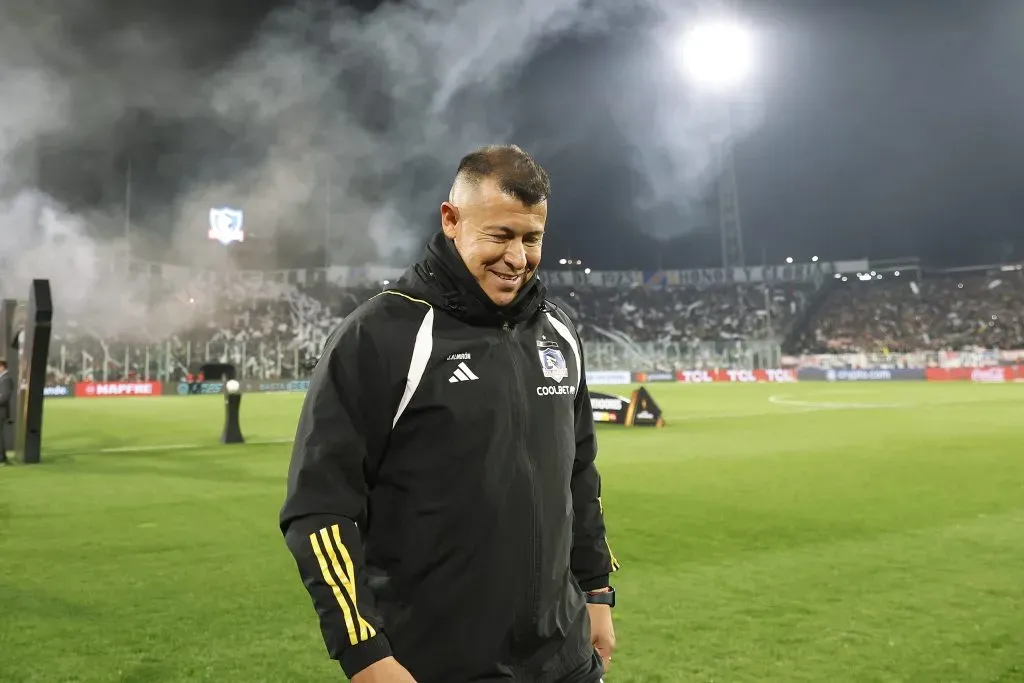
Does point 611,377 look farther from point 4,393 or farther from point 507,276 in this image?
point 507,276

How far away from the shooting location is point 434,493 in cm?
211

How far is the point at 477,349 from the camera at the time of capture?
87.6 inches

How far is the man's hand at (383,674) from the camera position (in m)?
1.94

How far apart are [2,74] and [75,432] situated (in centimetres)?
1953

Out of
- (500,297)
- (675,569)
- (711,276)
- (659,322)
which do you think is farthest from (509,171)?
(711,276)

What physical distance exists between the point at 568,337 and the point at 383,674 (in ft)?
3.91

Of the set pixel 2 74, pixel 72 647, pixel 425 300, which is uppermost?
pixel 2 74

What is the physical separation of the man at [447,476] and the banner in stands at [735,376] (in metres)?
57.2

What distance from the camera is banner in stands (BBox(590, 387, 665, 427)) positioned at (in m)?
21.8

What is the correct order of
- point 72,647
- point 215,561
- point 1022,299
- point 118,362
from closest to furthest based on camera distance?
point 72,647 < point 215,561 < point 118,362 < point 1022,299

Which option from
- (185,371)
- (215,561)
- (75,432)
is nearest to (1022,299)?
(185,371)

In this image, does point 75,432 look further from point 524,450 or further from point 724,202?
point 724,202

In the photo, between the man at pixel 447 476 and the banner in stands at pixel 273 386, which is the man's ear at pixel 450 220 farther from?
the banner in stands at pixel 273 386

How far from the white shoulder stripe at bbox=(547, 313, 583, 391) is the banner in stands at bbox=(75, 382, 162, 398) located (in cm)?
4823
